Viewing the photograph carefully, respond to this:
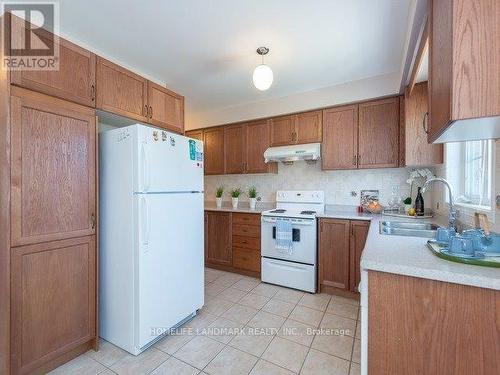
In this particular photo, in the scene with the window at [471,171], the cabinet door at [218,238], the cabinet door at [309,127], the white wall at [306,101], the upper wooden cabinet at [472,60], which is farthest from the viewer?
the cabinet door at [218,238]

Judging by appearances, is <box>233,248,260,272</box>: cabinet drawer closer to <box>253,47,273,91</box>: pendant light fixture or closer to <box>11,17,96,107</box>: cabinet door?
<box>253,47,273,91</box>: pendant light fixture

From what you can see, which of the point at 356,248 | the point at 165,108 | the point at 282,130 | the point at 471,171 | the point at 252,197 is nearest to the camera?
the point at 471,171

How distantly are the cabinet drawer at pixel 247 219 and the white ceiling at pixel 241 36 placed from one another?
1.72 m

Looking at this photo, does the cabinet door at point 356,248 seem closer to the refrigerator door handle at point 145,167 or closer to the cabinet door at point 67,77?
the refrigerator door handle at point 145,167

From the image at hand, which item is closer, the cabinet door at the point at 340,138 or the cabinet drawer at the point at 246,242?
the cabinet door at the point at 340,138

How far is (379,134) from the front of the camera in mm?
2770

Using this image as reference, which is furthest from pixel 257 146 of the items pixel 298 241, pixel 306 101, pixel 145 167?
pixel 145 167

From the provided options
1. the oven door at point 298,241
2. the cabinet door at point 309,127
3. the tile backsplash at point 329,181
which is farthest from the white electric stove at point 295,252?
the cabinet door at point 309,127

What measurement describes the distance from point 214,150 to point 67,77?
2452mm

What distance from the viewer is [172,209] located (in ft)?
6.52

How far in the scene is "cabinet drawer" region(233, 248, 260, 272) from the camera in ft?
10.5

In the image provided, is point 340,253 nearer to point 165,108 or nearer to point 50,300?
point 165,108

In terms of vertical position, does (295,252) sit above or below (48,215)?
below

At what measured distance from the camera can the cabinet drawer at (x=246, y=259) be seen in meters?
3.20
